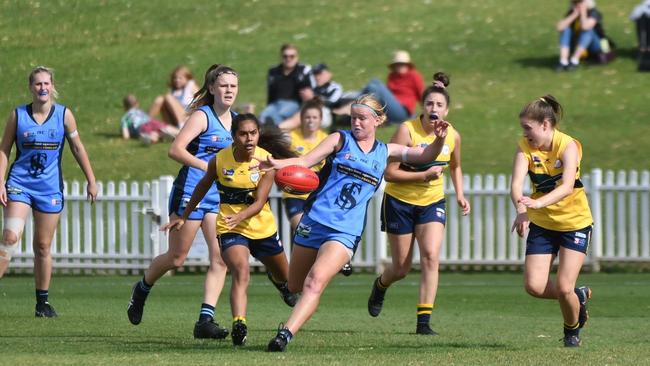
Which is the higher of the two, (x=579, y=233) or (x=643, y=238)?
(x=579, y=233)

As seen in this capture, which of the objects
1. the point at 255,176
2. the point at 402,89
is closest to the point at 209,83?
the point at 255,176

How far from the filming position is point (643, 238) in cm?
1733

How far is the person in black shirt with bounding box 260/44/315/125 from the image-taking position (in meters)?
20.8

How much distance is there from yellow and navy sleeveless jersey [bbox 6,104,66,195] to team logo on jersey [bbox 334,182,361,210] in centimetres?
370

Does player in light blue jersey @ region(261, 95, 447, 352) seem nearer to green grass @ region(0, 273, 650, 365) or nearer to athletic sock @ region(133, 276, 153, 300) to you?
green grass @ region(0, 273, 650, 365)

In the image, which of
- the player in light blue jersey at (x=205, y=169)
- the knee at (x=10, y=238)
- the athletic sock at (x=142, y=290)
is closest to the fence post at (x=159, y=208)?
the knee at (x=10, y=238)

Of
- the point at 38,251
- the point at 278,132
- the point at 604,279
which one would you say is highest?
the point at 278,132

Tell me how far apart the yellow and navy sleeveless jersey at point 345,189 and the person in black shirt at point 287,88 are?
11314mm

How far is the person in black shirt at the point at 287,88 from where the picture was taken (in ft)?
68.1

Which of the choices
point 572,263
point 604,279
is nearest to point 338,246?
point 572,263

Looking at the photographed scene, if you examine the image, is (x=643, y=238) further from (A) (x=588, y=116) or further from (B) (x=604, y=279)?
(A) (x=588, y=116)

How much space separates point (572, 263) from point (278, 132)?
257 cm

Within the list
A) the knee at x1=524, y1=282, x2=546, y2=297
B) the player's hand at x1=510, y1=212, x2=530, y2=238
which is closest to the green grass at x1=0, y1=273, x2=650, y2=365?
the knee at x1=524, y1=282, x2=546, y2=297

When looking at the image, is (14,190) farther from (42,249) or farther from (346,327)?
(346,327)
